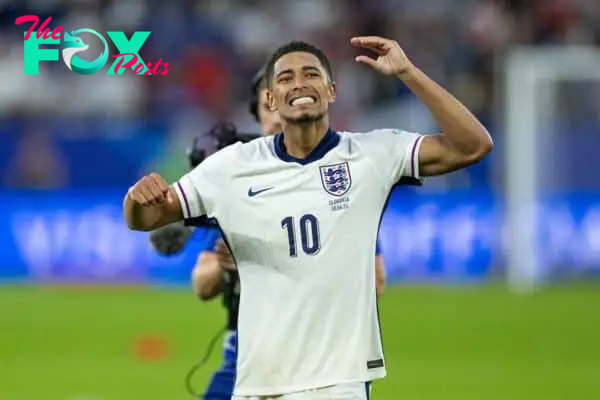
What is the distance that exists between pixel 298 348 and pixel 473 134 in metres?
0.99

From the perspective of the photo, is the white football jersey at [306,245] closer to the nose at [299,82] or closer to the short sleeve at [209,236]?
the nose at [299,82]

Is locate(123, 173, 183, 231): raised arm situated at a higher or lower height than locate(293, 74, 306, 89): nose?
lower

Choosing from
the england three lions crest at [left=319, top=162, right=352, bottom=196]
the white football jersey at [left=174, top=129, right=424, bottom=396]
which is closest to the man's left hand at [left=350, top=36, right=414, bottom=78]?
the white football jersey at [left=174, top=129, right=424, bottom=396]

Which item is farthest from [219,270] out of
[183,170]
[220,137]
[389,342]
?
[183,170]

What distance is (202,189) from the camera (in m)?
5.73

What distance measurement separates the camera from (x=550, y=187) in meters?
19.8

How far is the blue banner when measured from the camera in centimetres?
1931

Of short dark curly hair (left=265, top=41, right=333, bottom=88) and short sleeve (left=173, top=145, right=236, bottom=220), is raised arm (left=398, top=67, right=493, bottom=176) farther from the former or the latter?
short sleeve (left=173, top=145, right=236, bottom=220)

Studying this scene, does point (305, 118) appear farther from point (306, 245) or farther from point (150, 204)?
point (150, 204)

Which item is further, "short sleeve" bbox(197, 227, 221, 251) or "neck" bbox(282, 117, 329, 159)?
"short sleeve" bbox(197, 227, 221, 251)

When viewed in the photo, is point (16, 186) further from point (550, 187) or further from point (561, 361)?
point (561, 361)

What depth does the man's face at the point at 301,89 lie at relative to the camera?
5574 mm

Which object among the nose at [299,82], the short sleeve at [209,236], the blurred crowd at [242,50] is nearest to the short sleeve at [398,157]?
the nose at [299,82]

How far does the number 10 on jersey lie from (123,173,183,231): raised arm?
454mm
